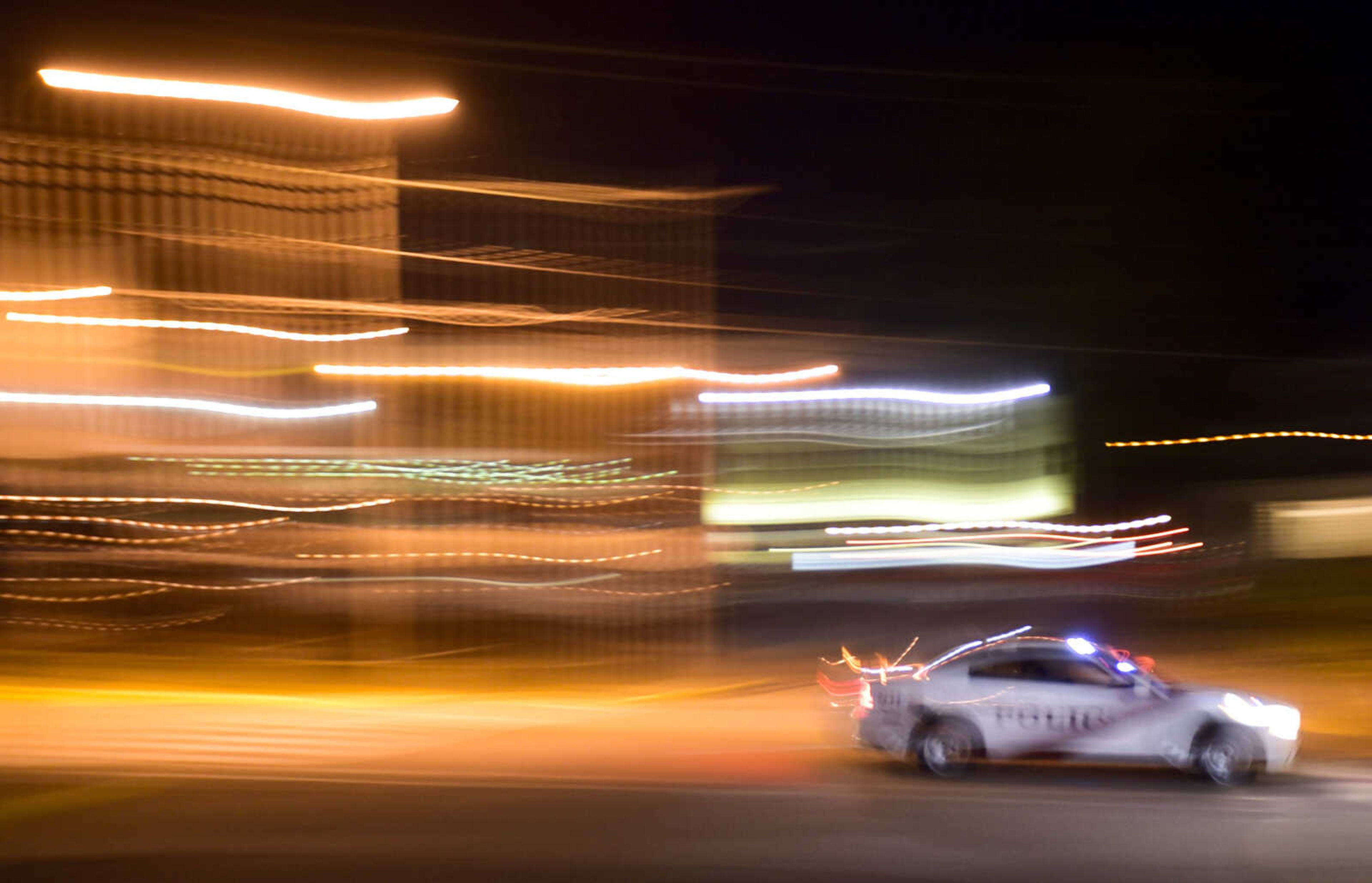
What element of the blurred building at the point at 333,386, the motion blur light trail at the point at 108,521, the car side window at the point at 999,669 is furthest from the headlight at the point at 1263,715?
the motion blur light trail at the point at 108,521

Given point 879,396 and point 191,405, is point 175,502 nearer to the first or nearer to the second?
point 191,405

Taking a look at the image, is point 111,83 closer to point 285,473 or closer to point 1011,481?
point 285,473

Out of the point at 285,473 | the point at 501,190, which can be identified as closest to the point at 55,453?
the point at 285,473

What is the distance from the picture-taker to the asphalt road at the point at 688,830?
7.26 meters

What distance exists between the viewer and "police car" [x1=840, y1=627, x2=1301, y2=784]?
419 inches

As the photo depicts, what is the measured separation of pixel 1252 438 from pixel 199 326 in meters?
19.9

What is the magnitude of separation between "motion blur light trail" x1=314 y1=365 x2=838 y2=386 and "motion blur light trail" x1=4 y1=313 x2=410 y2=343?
462 millimetres

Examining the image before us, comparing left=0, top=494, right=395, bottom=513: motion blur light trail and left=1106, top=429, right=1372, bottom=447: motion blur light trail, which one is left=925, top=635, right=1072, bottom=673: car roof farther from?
left=1106, top=429, right=1372, bottom=447: motion blur light trail

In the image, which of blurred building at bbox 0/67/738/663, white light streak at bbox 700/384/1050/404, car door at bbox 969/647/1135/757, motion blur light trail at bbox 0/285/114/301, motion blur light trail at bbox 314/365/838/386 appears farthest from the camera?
white light streak at bbox 700/384/1050/404

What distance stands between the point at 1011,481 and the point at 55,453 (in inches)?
662

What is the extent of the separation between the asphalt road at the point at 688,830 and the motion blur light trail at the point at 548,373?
10.5 meters

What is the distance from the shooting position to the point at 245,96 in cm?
1950

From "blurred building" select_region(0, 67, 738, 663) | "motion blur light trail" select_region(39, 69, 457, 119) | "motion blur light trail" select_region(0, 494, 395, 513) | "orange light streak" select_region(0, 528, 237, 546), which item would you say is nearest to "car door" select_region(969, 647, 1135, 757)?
"blurred building" select_region(0, 67, 738, 663)

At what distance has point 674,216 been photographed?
20.9 meters
